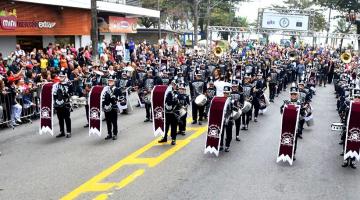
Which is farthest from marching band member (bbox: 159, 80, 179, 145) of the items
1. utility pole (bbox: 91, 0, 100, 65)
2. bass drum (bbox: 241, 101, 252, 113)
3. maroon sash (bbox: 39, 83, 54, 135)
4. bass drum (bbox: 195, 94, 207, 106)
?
utility pole (bbox: 91, 0, 100, 65)

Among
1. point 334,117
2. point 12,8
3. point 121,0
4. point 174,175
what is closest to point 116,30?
point 121,0

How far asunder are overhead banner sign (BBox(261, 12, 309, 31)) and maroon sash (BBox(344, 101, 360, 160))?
33.1 meters

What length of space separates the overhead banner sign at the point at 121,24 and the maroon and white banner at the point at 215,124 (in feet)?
81.1

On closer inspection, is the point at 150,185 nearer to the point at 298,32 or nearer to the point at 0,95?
the point at 0,95

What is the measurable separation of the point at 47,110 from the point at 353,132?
8548 mm

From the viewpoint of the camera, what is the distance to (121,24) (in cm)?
3762

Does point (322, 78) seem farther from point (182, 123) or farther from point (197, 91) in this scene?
point (182, 123)

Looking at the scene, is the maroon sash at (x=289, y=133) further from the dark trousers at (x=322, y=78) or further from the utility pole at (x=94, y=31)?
the dark trousers at (x=322, y=78)

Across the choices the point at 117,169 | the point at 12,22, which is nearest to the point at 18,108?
the point at 117,169

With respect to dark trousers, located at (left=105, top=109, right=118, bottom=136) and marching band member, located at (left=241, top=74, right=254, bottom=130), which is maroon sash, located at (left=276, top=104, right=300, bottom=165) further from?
dark trousers, located at (left=105, top=109, right=118, bottom=136)

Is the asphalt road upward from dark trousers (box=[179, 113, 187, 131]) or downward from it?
downward

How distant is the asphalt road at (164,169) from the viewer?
30.0 ft

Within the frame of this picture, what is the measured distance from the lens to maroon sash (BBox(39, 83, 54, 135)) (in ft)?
44.3

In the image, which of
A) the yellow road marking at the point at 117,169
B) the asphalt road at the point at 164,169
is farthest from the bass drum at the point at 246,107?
the yellow road marking at the point at 117,169
